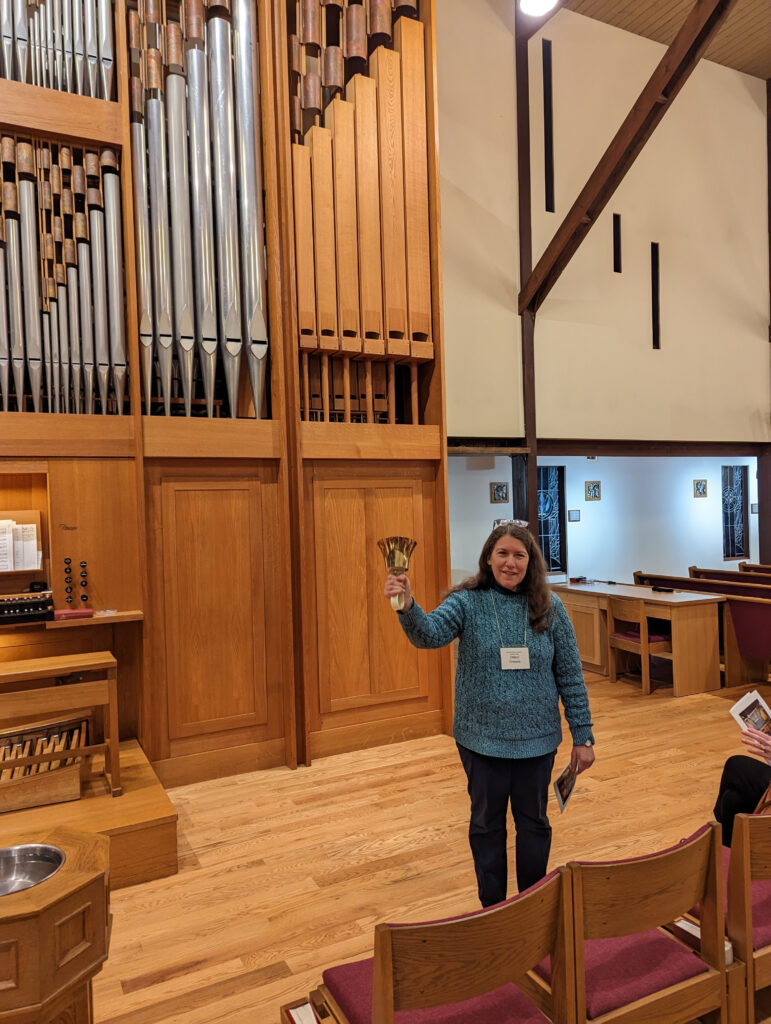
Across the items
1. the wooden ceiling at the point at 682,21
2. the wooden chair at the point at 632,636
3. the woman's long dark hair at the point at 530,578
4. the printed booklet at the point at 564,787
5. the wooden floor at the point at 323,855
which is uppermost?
the wooden ceiling at the point at 682,21

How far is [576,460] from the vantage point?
8.59 meters

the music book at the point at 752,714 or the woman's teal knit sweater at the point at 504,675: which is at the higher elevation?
the woman's teal knit sweater at the point at 504,675

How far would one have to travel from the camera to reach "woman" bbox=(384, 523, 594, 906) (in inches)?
91.0

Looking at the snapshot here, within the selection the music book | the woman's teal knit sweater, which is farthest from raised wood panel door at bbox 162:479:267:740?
the music book

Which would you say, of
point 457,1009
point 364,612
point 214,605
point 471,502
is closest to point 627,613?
point 471,502

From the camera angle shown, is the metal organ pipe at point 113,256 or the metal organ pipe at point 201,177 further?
the metal organ pipe at point 201,177

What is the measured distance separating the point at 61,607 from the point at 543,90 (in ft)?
18.7

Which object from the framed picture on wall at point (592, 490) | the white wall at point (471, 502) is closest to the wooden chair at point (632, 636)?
the white wall at point (471, 502)

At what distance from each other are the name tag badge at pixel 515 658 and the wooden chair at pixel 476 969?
82 centimetres

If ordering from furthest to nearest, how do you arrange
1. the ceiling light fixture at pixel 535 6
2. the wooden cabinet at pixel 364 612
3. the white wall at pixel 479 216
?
the white wall at pixel 479 216, the ceiling light fixture at pixel 535 6, the wooden cabinet at pixel 364 612

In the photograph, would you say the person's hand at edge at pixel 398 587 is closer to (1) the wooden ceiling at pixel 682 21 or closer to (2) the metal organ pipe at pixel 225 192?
(2) the metal organ pipe at pixel 225 192

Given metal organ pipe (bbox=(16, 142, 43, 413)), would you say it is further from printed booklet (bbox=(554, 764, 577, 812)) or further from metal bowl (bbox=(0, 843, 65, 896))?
printed booklet (bbox=(554, 764, 577, 812))

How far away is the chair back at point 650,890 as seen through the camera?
1581mm

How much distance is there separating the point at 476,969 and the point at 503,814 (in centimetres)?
102
